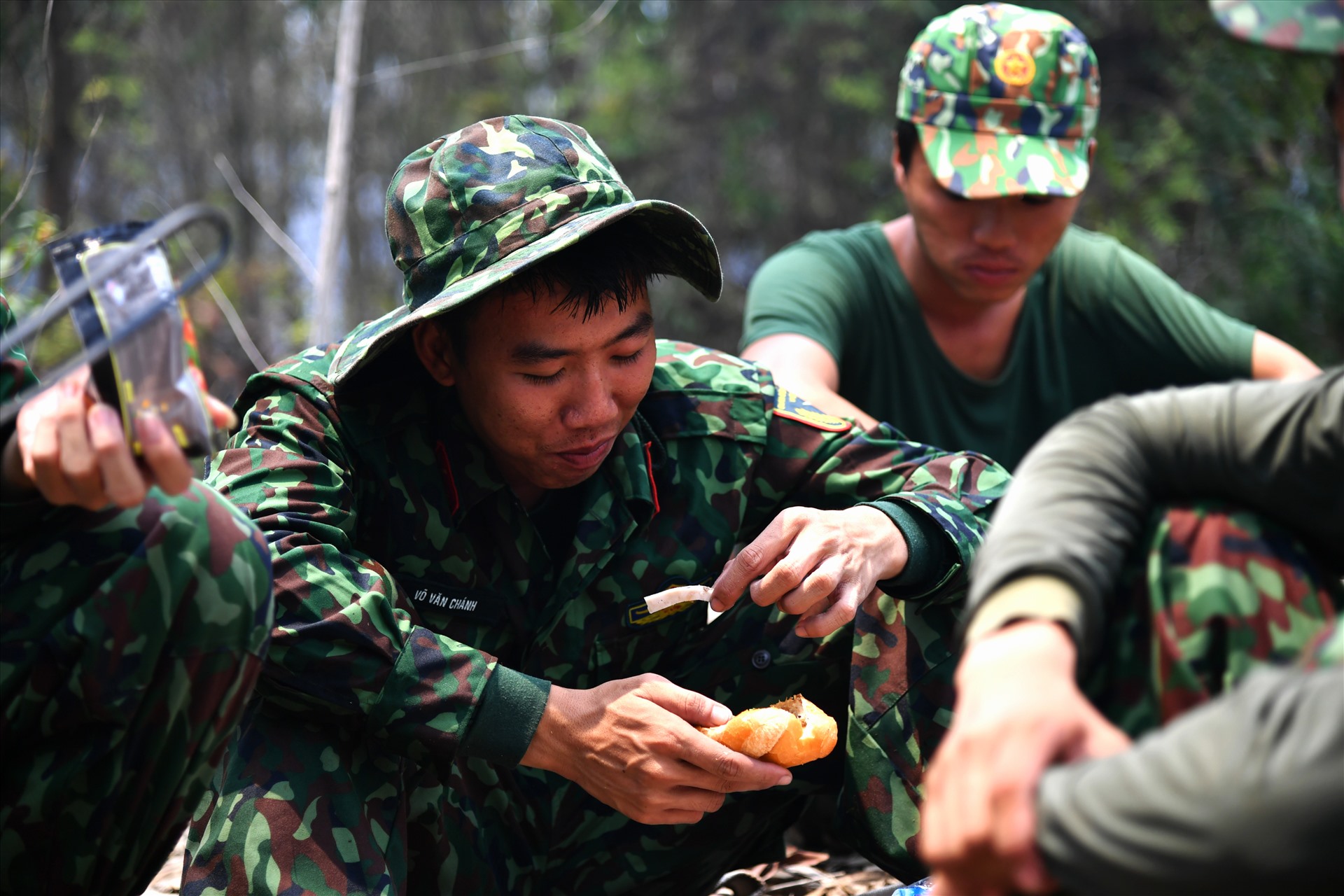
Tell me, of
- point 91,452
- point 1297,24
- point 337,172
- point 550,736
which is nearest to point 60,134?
point 337,172

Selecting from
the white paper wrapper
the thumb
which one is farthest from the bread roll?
the thumb

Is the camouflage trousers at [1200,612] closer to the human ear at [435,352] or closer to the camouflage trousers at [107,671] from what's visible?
the camouflage trousers at [107,671]

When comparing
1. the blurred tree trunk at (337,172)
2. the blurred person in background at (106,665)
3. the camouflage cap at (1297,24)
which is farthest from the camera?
the blurred tree trunk at (337,172)

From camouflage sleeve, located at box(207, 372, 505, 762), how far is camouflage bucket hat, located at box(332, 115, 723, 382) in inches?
9.7

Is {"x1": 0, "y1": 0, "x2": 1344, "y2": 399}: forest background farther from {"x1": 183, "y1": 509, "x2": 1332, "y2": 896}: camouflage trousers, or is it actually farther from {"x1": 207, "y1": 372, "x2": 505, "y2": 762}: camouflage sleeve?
{"x1": 183, "y1": 509, "x2": 1332, "y2": 896}: camouflage trousers

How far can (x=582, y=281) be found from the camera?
101 inches

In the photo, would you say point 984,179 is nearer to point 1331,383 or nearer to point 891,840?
point 891,840

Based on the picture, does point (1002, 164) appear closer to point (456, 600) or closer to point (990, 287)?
point (990, 287)

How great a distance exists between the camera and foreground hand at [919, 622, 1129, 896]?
1279 mm

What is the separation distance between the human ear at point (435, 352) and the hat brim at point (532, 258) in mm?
63

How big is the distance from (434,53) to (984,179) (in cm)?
731

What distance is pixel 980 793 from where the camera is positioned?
1.29 m

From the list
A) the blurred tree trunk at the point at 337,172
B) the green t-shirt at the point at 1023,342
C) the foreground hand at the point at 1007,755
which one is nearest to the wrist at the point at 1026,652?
the foreground hand at the point at 1007,755

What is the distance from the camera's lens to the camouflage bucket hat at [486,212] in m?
2.48
